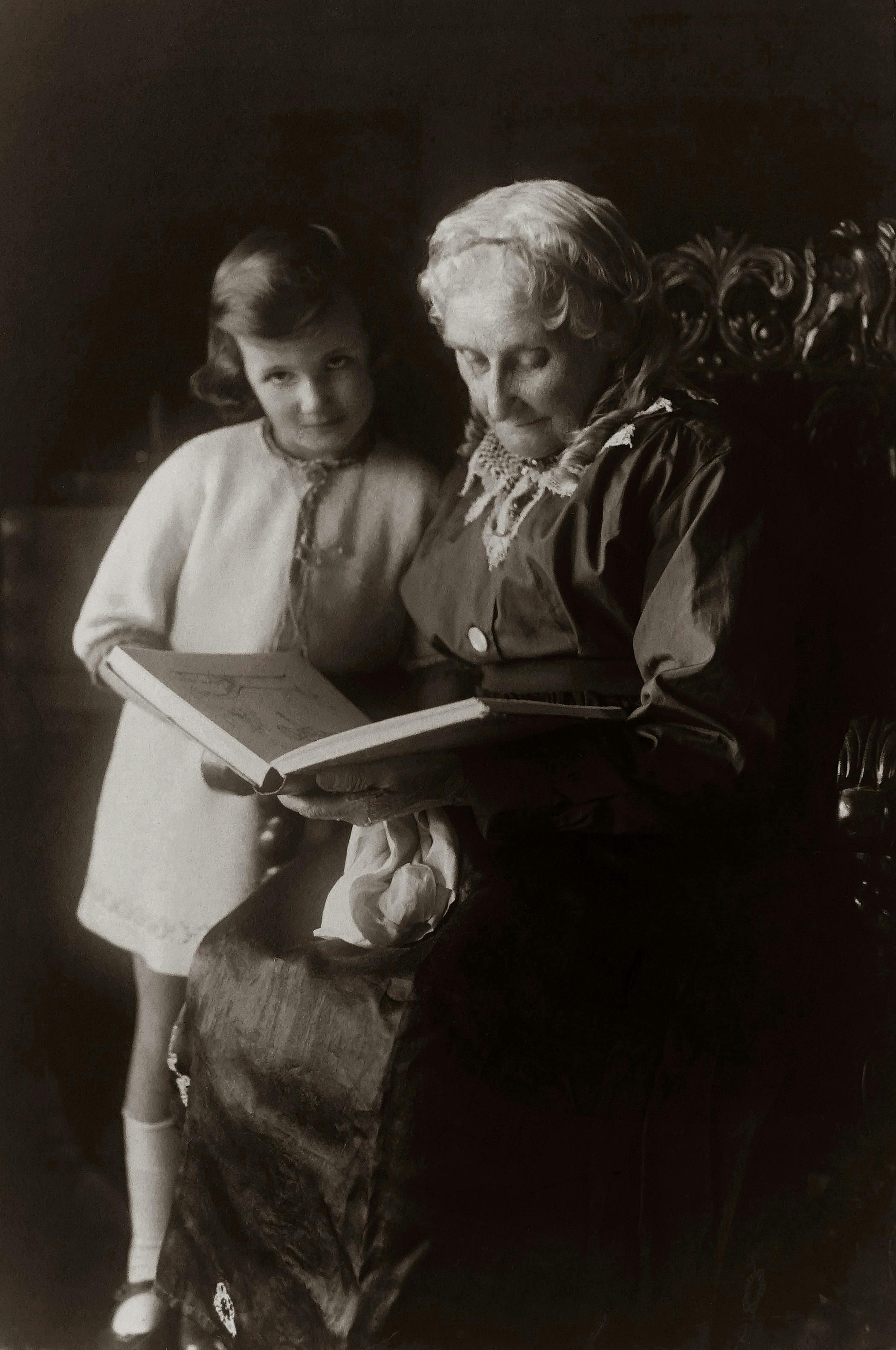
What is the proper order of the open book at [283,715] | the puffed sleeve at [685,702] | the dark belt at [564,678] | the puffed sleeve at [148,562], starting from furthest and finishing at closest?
the puffed sleeve at [148,562] → the dark belt at [564,678] → the puffed sleeve at [685,702] → the open book at [283,715]

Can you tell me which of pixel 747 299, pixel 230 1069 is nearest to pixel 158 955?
pixel 230 1069

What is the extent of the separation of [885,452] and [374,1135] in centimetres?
110

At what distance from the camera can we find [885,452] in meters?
1.68

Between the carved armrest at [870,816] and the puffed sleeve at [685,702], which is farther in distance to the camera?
the carved armrest at [870,816]

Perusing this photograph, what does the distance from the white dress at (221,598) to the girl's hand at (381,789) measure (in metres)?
0.27

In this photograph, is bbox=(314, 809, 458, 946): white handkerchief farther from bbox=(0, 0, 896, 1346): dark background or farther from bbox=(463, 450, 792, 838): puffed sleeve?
bbox=(0, 0, 896, 1346): dark background


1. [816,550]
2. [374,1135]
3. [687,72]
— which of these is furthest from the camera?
[687,72]

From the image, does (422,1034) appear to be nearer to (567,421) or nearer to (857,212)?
(567,421)

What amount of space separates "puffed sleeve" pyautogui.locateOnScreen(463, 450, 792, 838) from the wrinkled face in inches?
8.1

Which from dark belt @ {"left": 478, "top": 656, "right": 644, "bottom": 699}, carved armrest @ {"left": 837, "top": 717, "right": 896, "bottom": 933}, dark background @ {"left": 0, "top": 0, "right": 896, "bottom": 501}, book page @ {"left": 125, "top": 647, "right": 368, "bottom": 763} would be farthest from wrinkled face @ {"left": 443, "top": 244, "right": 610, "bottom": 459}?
carved armrest @ {"left": 837, "top": 717, "right": 896, "bottom": 933}

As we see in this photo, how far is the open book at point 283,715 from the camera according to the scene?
1.31 m

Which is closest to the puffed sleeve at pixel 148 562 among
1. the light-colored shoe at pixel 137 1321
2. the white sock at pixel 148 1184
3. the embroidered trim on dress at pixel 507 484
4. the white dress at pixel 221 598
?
the white dress at pixel 221 598

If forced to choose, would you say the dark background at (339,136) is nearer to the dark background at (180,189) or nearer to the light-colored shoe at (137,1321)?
the dark background at (180,189)

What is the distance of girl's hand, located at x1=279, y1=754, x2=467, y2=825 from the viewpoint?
4.69 feet
